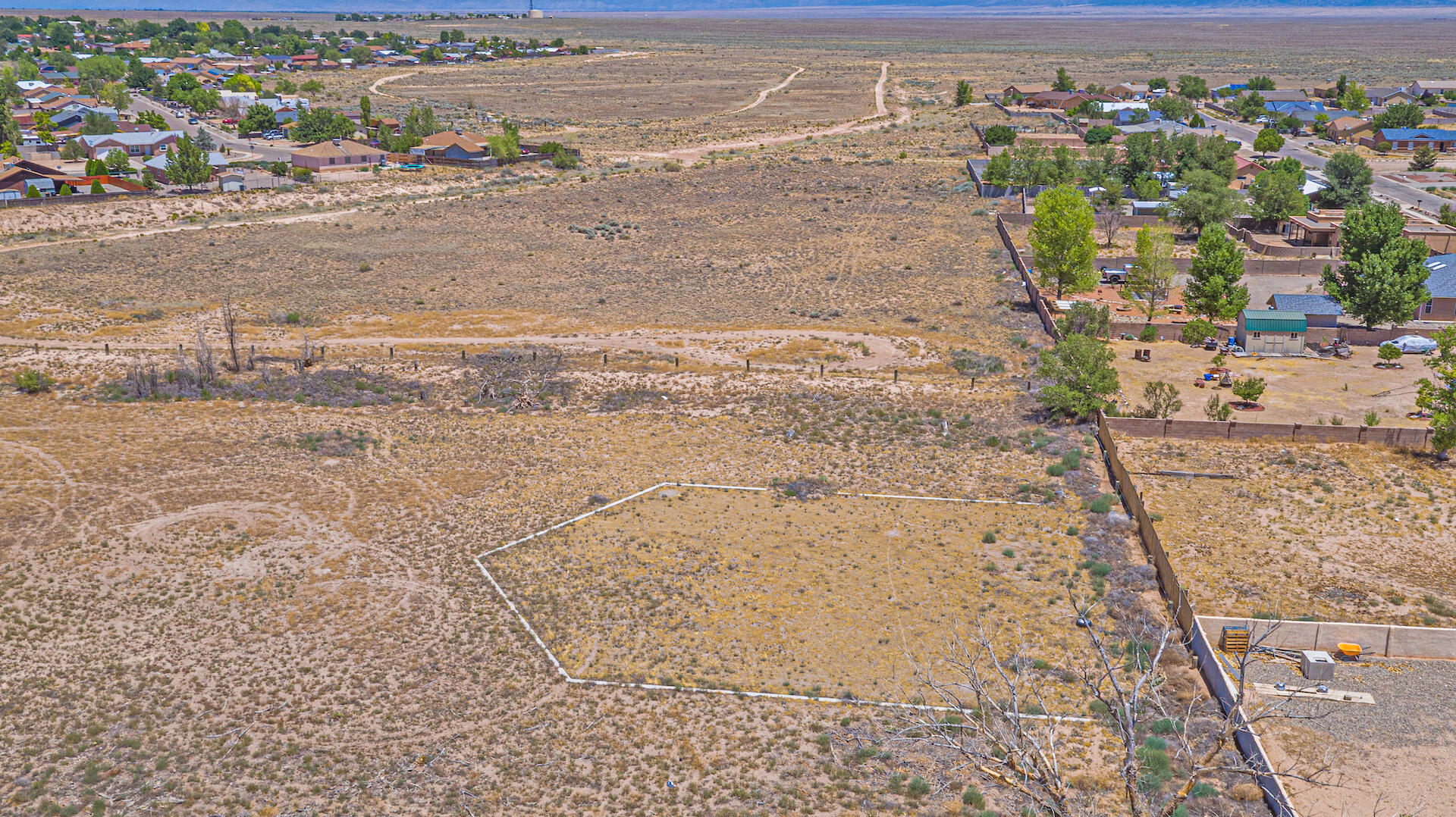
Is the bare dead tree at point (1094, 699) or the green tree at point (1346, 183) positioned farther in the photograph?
the green tree at point (1346, 183)

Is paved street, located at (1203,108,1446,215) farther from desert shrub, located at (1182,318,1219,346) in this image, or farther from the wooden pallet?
the wooden pallet

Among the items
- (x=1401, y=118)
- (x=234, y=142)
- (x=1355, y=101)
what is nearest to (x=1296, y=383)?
(x=1401, y=118)

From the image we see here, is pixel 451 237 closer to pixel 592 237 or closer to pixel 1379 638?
pixel 592 237

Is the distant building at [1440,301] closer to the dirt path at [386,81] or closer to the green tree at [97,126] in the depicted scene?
the green tree at [97,126]

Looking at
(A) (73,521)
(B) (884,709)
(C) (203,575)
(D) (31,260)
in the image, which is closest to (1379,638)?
(B) (884,709)

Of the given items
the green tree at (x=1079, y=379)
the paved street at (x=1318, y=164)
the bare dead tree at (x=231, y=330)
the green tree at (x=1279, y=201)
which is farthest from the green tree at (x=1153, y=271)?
the bare dead tree at (x=231, y=330)

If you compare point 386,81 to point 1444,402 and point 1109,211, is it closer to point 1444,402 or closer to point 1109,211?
point 1109,211

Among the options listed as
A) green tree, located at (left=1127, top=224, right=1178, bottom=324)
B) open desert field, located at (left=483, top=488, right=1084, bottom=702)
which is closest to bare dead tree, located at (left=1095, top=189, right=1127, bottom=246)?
green tree, located at (left=1127, top=224, right=1178, bottom=324)

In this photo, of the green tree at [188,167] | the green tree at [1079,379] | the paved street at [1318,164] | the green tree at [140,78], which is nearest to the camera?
the green tree at [1079,379]
